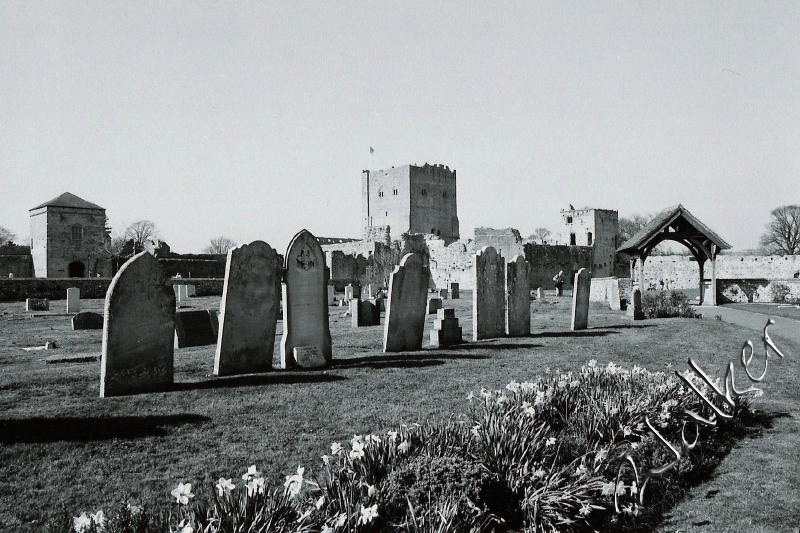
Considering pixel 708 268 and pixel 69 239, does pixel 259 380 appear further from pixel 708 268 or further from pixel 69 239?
pixel 708 268

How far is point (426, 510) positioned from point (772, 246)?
89.8 metres

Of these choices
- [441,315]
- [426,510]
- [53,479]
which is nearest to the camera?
[426,510]

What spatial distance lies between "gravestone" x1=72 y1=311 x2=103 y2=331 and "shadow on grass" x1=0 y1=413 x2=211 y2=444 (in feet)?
38.5

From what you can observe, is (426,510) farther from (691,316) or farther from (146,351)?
(691,316)

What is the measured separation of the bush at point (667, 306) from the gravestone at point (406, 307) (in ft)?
38.9

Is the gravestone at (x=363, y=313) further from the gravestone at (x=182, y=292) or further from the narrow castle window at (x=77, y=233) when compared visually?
the narrow castle window at (x=77, y=233)

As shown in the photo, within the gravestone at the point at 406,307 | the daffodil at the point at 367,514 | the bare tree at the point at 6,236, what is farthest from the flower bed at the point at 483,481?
the bare tree at the point at 6,236

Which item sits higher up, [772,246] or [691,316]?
[772,246]

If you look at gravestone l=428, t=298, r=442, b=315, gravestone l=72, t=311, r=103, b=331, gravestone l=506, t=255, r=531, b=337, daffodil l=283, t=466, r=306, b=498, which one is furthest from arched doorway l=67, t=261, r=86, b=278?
daffodil l=283, t=466, r=306, b=498

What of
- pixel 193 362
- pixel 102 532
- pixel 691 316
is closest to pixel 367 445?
pixel 102 532

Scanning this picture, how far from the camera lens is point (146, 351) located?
26.9ft

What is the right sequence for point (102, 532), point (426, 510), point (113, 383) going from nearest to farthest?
point (102, 532), point (426, 510), point (113, 383)

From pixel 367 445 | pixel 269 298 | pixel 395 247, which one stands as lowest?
pixel 367 445

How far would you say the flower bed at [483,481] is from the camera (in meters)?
3.56
